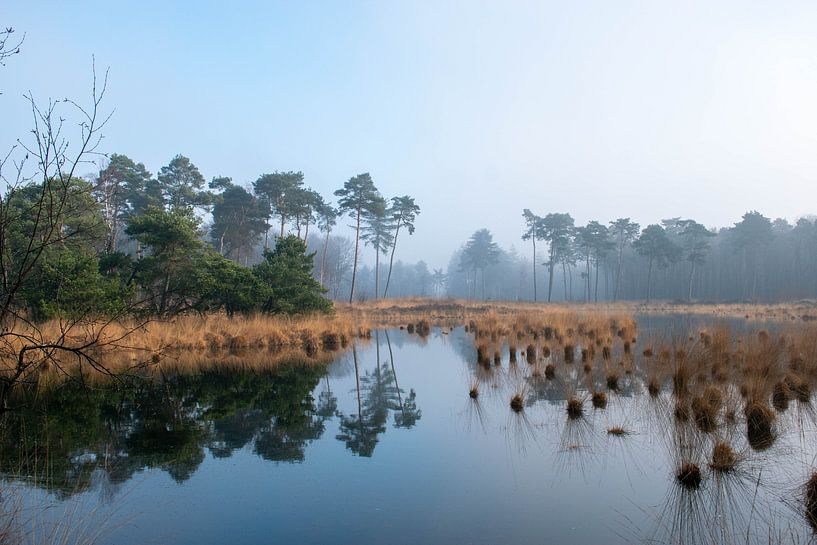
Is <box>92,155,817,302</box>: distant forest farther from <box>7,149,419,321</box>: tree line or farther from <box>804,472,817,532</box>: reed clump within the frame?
<box>804,472,817,532</box>: reed clump

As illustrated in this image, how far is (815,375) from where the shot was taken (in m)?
8.73

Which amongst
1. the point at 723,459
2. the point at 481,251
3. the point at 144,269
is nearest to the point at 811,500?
the point at 723,459

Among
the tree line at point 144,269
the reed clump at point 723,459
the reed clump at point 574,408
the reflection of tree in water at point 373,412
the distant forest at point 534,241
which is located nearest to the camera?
the reed clump at point 723,459

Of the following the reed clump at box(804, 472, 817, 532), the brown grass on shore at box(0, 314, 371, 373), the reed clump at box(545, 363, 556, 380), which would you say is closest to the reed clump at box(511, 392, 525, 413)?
the reed clump at box(545, 363, 556, 380)

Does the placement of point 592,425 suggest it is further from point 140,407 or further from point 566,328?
point 566,328

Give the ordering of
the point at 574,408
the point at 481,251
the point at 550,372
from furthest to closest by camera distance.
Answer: the point at 481,251, the point at 550,372, the point at 574,408

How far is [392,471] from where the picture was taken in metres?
5.41

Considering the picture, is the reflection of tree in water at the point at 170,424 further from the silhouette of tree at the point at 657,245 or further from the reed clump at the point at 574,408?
the silhouette of tree at the point at 657,245

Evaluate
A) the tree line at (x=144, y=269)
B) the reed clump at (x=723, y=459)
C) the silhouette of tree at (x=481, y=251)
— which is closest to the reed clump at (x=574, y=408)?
the reed clump at (x=723, y=459)

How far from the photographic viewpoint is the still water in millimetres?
4043

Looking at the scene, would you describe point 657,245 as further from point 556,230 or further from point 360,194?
point 360,194

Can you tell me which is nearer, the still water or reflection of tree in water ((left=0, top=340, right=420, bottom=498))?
the still water

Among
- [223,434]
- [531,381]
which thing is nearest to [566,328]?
[531,381]

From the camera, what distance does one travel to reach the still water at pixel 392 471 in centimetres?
404
